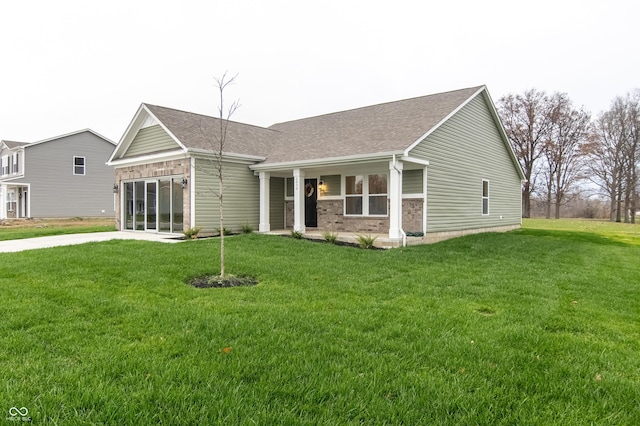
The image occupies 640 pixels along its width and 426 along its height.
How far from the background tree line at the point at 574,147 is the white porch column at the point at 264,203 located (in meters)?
28.2

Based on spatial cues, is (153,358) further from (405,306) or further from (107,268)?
(107,268)

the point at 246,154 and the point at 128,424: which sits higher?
the point at 246,154

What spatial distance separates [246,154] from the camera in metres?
13.8

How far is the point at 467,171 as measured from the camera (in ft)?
46.0

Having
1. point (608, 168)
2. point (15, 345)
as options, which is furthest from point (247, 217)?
point (608, 168)

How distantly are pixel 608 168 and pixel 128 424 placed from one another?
39.5 meters

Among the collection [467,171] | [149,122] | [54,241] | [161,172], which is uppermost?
[149,122]

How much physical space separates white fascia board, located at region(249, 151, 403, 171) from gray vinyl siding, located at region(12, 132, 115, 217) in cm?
1977

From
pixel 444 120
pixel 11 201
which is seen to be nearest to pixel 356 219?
pixel 444 120

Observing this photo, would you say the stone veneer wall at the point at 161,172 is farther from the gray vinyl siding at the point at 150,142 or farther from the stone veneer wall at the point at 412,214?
the stone veneer wall at the point at 412,214

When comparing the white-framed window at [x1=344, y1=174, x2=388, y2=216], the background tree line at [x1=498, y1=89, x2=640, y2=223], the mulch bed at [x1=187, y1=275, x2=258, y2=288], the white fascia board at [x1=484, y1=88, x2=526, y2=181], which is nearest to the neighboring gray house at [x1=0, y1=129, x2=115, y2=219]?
the white-framed window at [x1=344, y1=174, x2=388, y2=216]

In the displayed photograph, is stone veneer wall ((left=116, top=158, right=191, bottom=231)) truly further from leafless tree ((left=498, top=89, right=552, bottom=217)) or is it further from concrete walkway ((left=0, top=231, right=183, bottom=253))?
leafless tree ((left=498, top=89, right=552, bottom=217))

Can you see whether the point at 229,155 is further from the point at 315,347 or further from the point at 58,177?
the point at 58,177

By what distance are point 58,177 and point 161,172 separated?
18.0 meters
